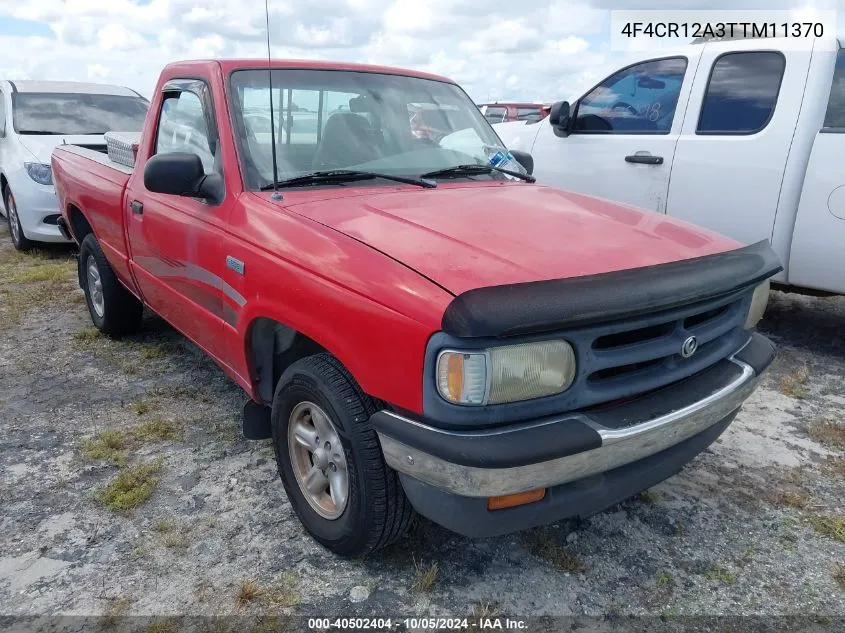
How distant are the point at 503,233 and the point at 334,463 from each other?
0.99 metres

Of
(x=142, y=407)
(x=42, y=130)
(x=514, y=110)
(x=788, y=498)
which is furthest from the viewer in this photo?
(x=514, y=110)

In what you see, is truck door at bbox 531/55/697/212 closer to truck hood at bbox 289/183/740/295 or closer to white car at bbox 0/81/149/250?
truck hood at bbox 289/183/740/295

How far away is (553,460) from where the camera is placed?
1.95 metres

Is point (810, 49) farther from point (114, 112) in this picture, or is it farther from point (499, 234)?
point (114, 112)

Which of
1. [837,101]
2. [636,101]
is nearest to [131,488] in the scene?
[636,101]

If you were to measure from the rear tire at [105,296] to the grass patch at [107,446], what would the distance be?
143cm

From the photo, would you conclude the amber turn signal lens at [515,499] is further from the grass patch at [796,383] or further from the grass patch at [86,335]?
the grass patch at [86,335]

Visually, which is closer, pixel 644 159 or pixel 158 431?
pixel 158 431

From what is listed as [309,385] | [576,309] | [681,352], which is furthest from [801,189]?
[309,385]

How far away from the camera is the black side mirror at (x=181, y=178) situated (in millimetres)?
2795

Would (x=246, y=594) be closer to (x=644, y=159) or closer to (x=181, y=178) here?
(x=181, y=178)

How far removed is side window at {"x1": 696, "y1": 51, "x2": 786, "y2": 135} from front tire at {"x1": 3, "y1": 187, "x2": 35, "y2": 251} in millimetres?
6712

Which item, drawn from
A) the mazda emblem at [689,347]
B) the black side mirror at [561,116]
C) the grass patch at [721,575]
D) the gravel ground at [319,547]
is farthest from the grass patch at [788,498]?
the black side mirror at [561,116]

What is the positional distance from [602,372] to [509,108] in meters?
13.4
